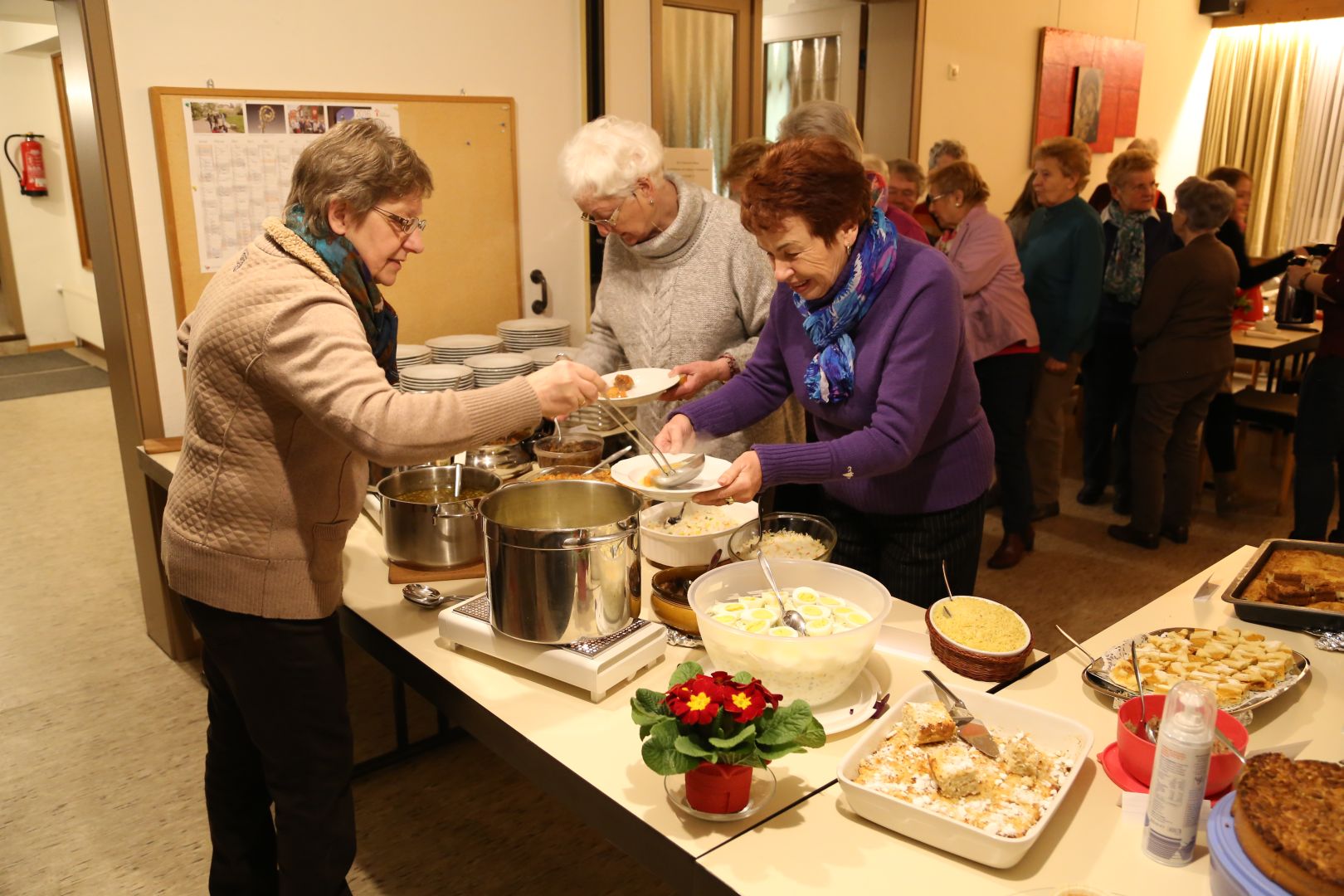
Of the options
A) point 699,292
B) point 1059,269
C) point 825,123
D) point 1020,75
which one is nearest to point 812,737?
point 699,292

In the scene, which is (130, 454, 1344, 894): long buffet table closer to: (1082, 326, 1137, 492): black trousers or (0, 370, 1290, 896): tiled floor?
(0, 370, 1290, 896): tiled floor

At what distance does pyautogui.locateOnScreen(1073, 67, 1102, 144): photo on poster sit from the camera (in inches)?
265

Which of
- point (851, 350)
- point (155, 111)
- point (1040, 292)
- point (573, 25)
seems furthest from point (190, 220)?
point (1040, 292)

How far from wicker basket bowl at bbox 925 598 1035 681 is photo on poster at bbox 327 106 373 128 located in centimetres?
257

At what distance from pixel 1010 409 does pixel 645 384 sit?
85.9 inches

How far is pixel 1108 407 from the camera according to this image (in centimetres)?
489

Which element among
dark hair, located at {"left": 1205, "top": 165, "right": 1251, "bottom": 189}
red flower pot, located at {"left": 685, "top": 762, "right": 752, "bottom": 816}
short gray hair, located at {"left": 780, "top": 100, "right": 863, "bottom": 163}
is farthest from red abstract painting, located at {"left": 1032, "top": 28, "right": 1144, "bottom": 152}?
red flower pot, located at {"left": 685, "top": 762, "right": 752, "bottom": 816}

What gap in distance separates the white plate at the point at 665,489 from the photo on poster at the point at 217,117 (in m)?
1.90

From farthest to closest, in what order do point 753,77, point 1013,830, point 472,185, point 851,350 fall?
1. point 753,77
2. point 472,185
3. point 851,350
4. point 1013,830

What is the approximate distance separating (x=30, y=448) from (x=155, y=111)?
3787 millimetres

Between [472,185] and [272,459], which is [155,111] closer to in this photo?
[472,185]

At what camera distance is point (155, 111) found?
288cm

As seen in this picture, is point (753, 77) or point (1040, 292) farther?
point (753, 77)

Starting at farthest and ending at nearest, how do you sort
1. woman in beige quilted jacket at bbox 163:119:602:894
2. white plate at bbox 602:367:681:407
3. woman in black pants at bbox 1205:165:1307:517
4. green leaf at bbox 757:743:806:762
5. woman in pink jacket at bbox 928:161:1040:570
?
woman in black pants at bbox 1205:165:1307:517
woman in pink jacket at bbox 928:161:1040:570
white plate at bbox 602:367:681:407
woman in beige quilted jacket at bbox 163:119:602:894
green leaf at bbox 757:743:806:762
